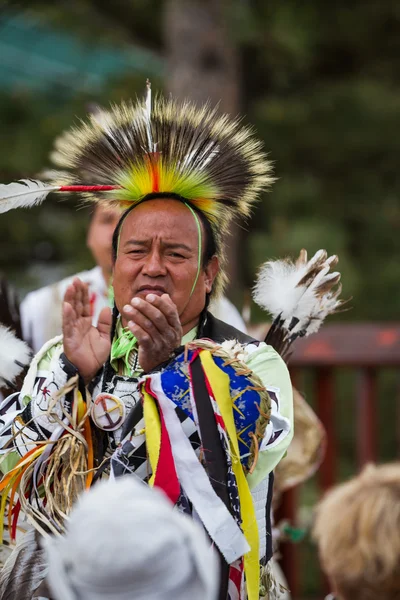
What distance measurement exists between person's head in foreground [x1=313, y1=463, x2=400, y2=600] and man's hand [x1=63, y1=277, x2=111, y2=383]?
912 millimetres

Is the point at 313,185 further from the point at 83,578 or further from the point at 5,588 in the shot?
the point at 83,578

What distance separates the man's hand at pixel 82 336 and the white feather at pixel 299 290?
0.49 m

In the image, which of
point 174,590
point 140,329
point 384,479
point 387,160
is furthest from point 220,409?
point 387,160

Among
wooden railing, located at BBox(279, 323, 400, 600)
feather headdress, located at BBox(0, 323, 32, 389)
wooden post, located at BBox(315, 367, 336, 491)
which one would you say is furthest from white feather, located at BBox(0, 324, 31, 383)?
wooden post, located at BBox(315, 367, 336, 491)

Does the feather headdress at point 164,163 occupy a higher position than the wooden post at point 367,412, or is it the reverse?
the feather headdress at point 164,163

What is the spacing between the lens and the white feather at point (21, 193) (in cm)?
248

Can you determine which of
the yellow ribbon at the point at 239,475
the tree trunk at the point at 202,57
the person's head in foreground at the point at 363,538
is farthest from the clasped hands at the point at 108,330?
the tree trunk at the point at 202,57

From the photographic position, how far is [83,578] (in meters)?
1.38

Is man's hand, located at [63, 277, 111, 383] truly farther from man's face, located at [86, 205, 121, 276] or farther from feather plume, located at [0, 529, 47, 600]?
man's face, located at [86, 205, 121, 276]

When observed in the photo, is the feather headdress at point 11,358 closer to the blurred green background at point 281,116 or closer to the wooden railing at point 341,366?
the wooden railing at point 341,366

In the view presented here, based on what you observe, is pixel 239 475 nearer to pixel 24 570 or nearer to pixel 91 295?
pixel 24 570

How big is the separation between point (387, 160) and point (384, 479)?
13.9 ft

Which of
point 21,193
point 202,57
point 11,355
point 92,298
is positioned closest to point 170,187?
point 21,193

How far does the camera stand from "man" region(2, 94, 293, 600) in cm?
206
